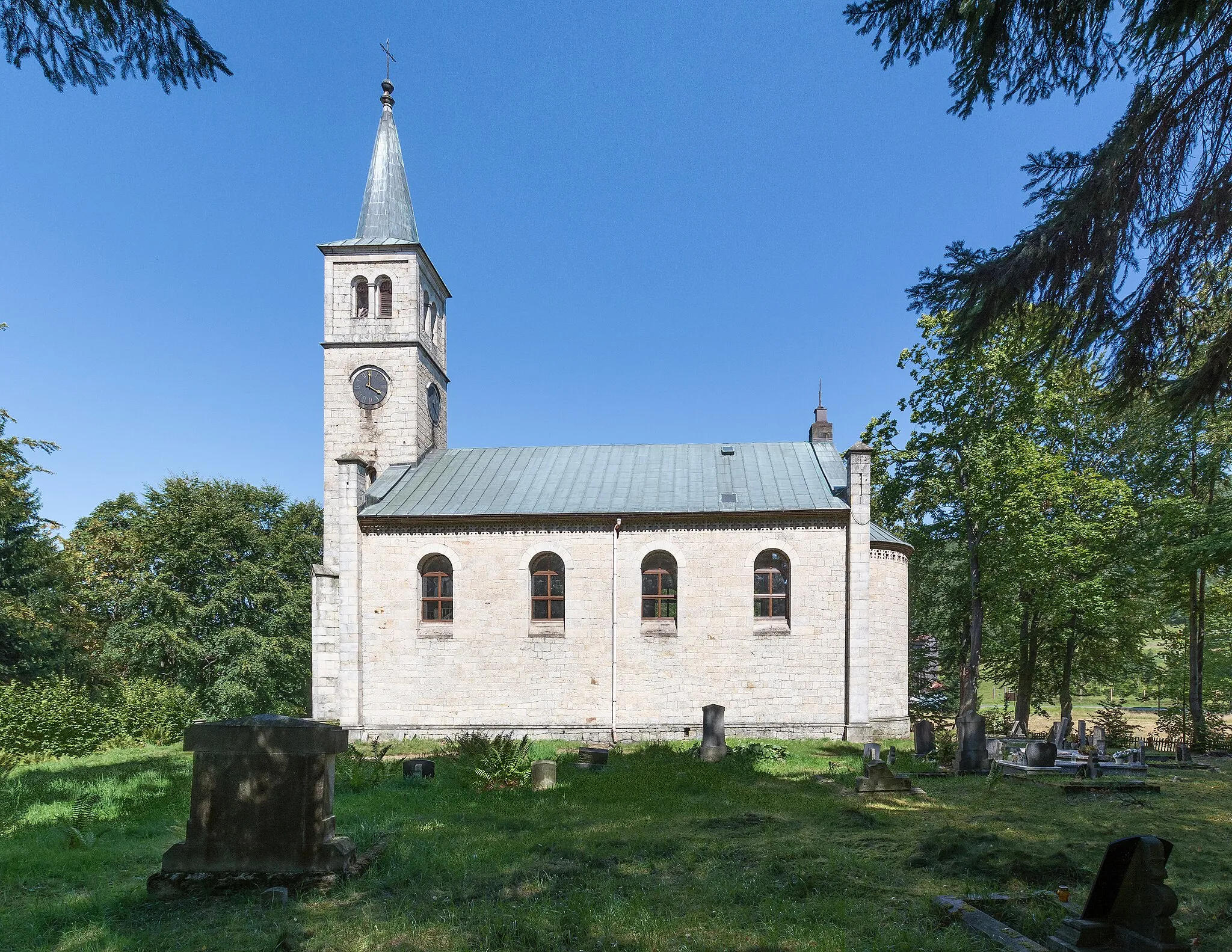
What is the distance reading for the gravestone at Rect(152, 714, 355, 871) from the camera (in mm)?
7102

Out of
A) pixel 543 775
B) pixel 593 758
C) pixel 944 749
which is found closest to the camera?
pixel 543 775

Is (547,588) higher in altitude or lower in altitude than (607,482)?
lower

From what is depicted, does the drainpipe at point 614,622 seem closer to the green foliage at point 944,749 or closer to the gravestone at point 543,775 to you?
the gravestone at point 543,775

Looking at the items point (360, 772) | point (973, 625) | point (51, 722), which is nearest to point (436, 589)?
point (360, 772)

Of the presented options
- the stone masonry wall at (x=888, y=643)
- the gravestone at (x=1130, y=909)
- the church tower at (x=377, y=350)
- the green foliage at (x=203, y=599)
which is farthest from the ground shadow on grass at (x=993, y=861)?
the green foliage at (x=203, y=599)

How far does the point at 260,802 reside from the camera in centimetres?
718

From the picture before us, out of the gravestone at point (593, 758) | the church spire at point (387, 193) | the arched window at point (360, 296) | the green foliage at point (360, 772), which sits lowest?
the gravestone at point (593, 758)

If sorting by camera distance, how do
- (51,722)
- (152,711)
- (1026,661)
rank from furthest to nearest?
1. (1026,661)
2. (152,711)
3. (51,722)

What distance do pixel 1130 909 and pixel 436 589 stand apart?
17092 mm

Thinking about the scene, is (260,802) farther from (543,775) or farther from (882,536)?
(882,536)

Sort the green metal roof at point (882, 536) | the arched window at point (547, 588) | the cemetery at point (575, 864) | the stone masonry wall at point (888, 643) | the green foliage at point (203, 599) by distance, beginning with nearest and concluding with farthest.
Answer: the cemetery at point (575, 864)
the stone masonry wall at point (888, 643)
the green metal roof at point (882, 536)
the arched window at point (547, 588)
the green foliage at point (203, 599)

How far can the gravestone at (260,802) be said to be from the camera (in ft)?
23.3

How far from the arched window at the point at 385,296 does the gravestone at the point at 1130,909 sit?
22306 millimetres

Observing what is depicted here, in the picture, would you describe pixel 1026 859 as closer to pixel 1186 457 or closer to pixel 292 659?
pixel 1186 457
